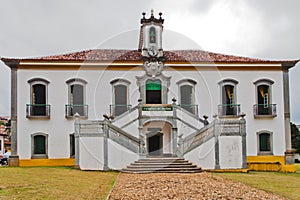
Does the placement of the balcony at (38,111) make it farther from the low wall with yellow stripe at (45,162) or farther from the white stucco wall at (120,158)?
the white stucco wall at (120,158)

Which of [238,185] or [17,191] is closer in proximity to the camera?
[17,191]

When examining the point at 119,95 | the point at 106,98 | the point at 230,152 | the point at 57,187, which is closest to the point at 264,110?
the point at 230,152

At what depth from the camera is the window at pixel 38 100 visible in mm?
24359

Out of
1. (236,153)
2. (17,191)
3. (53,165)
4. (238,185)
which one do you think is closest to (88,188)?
(17,191)

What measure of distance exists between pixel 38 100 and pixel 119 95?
464cm

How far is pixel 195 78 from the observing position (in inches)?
1011

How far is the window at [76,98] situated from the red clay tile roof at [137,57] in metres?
1.38

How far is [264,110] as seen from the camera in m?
25.9

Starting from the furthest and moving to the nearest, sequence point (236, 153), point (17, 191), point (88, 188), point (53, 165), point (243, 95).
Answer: point (243, 95), point (53, 165), point (236, 153), point (88, 188), point (17, 191)

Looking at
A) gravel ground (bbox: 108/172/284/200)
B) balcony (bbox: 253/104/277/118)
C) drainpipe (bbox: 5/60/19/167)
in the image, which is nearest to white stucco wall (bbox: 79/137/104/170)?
gravel ground (bbox: 108/172/284/200)

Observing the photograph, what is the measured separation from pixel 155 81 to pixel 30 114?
24.1ft

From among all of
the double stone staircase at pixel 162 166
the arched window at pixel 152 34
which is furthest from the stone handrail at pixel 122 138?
the arched window at pixel 152 34

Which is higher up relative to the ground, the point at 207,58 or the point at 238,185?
the point at 207,58

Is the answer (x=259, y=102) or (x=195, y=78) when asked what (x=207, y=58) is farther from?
(x=259, y=102)
